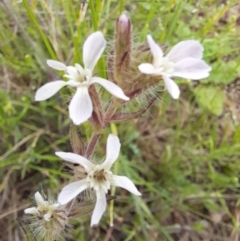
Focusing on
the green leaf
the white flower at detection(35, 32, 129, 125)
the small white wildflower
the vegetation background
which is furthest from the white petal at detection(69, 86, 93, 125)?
the green leaf

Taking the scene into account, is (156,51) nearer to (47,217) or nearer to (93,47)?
(93,47)

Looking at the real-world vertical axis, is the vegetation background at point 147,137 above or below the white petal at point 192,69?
below

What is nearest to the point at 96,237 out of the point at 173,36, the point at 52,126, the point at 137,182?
the point at 137,182

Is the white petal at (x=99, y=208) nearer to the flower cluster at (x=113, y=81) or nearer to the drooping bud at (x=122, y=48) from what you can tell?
the flower cluster at (x=113, y=81)

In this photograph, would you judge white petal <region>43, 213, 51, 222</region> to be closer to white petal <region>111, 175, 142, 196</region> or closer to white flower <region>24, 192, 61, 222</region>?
white flower <region>24, 192, 61, 222</region>

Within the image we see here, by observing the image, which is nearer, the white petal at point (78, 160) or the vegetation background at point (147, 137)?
the white petal at point (78, 160)

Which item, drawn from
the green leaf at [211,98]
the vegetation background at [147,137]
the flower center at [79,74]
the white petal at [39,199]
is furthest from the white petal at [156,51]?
the green leaf at [211,98]
